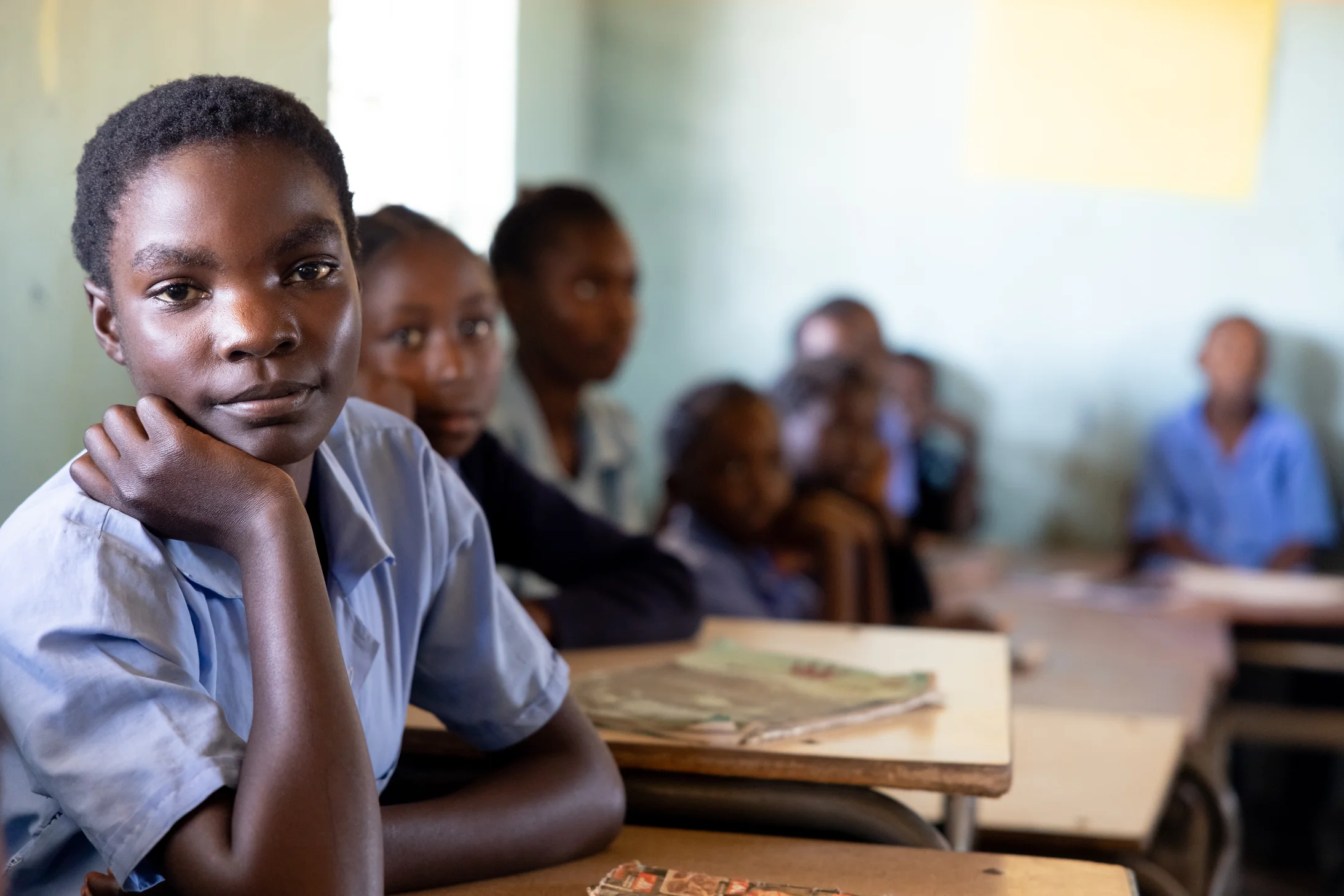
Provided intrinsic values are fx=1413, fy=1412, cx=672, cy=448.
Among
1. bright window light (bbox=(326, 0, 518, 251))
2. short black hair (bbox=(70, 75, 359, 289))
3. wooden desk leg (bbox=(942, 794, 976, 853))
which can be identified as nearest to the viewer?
short black hair (bbox=(70, 75, 359, 289))

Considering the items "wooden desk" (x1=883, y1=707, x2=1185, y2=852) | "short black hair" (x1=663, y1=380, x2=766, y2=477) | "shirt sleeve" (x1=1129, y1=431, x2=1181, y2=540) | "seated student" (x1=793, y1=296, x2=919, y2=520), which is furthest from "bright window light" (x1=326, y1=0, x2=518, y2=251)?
"shirt sleeve" (x1=1129, y1=431, x2=1181, y2=540)

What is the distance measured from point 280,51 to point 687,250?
3.37 meters

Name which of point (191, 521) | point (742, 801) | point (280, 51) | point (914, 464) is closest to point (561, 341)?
point (280, 51)

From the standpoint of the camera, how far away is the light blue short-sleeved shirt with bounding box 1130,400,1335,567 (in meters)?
4.75

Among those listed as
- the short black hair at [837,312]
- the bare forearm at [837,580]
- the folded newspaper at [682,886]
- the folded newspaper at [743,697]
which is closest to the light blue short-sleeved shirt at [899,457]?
the short black hair at [837,312]

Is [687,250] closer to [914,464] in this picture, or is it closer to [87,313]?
[914,464]

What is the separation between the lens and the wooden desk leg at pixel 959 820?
1.53 meters

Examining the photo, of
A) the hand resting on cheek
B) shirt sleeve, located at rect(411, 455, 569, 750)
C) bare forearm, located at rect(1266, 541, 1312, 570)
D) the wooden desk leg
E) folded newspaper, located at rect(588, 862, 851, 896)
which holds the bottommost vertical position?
bare forearm, located at rect(1266, 541, 1312, 570)

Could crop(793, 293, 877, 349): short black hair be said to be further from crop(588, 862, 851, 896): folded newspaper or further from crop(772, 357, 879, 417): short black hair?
crop(588, 862, 851, 896): folded newspaper

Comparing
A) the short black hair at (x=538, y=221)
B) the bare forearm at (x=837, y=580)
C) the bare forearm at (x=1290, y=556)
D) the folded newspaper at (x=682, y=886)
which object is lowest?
the bare forearm at (x=1290, y=556)

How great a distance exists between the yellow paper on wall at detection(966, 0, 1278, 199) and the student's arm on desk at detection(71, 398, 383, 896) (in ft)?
14.6

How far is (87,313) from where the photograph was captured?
1.61 meters

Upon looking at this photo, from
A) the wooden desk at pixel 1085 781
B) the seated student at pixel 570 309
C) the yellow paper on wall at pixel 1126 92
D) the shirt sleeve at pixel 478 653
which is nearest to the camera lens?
the shirt sleeve at pixel 478 653

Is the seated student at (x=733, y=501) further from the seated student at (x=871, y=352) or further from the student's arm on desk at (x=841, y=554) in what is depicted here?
the seated student at (x=871, y=352)
